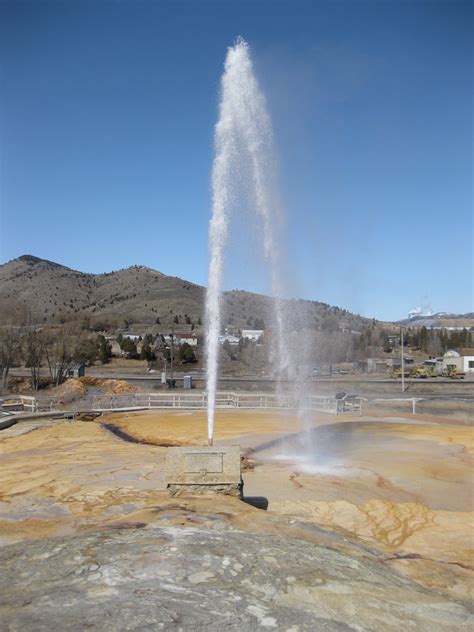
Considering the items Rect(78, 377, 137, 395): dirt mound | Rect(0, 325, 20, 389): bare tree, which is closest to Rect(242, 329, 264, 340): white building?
Rect(78, 377, 137, 395): dirt mound

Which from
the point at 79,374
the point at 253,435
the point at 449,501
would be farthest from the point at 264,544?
the point at 79,374

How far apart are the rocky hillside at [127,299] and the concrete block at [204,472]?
112882 millimetres

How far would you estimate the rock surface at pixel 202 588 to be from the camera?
15.7 feet

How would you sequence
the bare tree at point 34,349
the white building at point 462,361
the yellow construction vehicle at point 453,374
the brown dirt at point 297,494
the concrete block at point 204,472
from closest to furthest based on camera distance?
the brown dirt at point 297,494, the concrete block at point 204,472, the bare tree at point 34,349, the yellow construction vehicle at point 453,374, the white building at point 462,361

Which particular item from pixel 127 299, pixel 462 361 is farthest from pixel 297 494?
pixel 127 299

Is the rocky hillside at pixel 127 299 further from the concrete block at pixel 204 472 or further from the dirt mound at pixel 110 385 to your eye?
the concrete block at pixel 204 472

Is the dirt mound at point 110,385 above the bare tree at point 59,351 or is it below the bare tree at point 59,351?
below

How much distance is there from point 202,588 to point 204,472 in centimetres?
412

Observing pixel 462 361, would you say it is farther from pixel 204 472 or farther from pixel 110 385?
pixel 204 472

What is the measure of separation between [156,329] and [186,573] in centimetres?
12207

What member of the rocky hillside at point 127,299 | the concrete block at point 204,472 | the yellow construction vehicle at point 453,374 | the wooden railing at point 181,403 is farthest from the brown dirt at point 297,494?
the rocky hillside at point 127,299

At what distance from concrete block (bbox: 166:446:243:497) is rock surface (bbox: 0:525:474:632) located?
7.57 feet

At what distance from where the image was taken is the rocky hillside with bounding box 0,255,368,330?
145 m

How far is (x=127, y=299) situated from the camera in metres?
171
